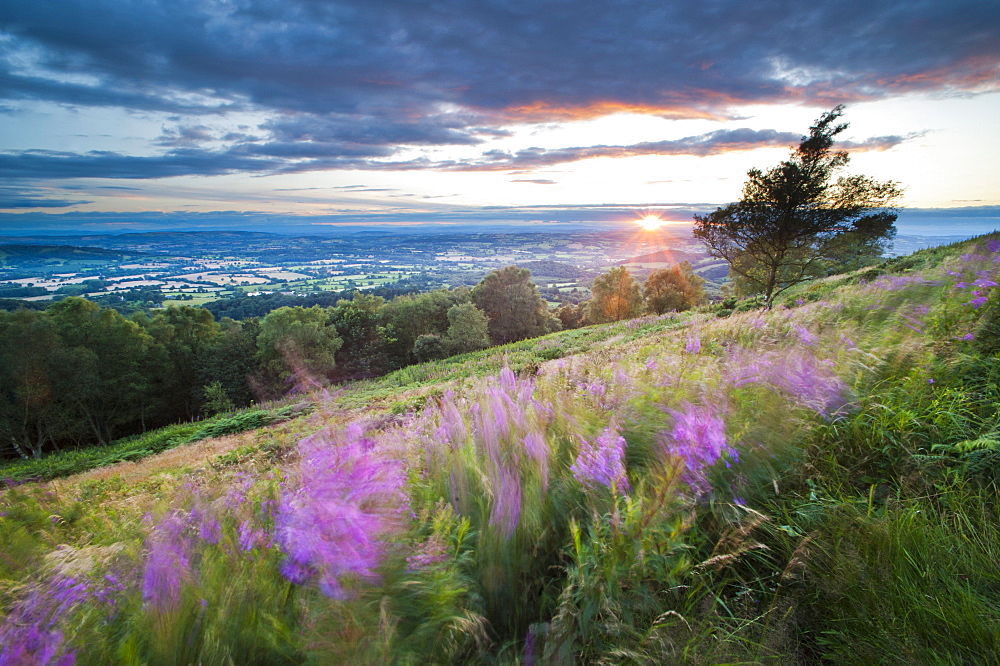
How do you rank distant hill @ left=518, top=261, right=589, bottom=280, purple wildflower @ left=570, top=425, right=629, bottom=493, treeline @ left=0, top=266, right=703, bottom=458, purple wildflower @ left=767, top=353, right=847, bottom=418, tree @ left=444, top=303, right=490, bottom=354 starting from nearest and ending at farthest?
purple wildflower @ left=570, top=425, right=629, bottom=493 → purple wildflower @ left=767, top=353, right=847, bottom=418 → treeline @ left=0, top=266, right=703, bottom=458 → tree @ left=444, top=303, right=490, bottom=354 → distant hill @ left=518, top=261, right=589, bottom=280

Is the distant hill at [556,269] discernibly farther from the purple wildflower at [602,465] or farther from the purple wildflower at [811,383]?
the purple wildflower at [602,465]

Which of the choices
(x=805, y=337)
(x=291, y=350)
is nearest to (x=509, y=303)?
(x=291, y=350)

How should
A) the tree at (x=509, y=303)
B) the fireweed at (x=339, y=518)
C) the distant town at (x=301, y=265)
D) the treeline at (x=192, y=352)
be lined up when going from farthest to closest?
1. the distant town at (x=301, y=265)
2. the tree at (x=509, y=303)
3. the treeline at (x=192, y=352)
4. the fireweed at (x=339, y=518)

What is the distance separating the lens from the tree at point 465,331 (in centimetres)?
4640

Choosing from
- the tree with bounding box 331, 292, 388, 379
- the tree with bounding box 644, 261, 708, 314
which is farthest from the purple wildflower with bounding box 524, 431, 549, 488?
the tree with bounding box 644, 261, 708, 314

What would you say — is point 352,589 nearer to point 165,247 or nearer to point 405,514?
point 405,514

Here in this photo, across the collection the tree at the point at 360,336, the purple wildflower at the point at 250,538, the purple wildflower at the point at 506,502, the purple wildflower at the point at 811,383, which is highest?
the purple wildflower at the point at 811,383

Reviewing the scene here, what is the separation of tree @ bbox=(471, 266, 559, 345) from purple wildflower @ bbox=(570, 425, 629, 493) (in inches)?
2231

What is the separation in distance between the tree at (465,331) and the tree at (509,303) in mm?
10936

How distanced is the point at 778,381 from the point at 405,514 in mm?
3076

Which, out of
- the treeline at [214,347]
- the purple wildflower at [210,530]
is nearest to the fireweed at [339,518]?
the purple wildflower at [210,530]

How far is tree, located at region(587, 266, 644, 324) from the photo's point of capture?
5862cm

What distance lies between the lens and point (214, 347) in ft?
150

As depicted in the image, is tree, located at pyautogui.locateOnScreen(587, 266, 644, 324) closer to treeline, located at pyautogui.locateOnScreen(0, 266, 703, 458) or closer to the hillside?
treeline, located at pyautogui.locateOnScreen(0, 266, 703, 458)
